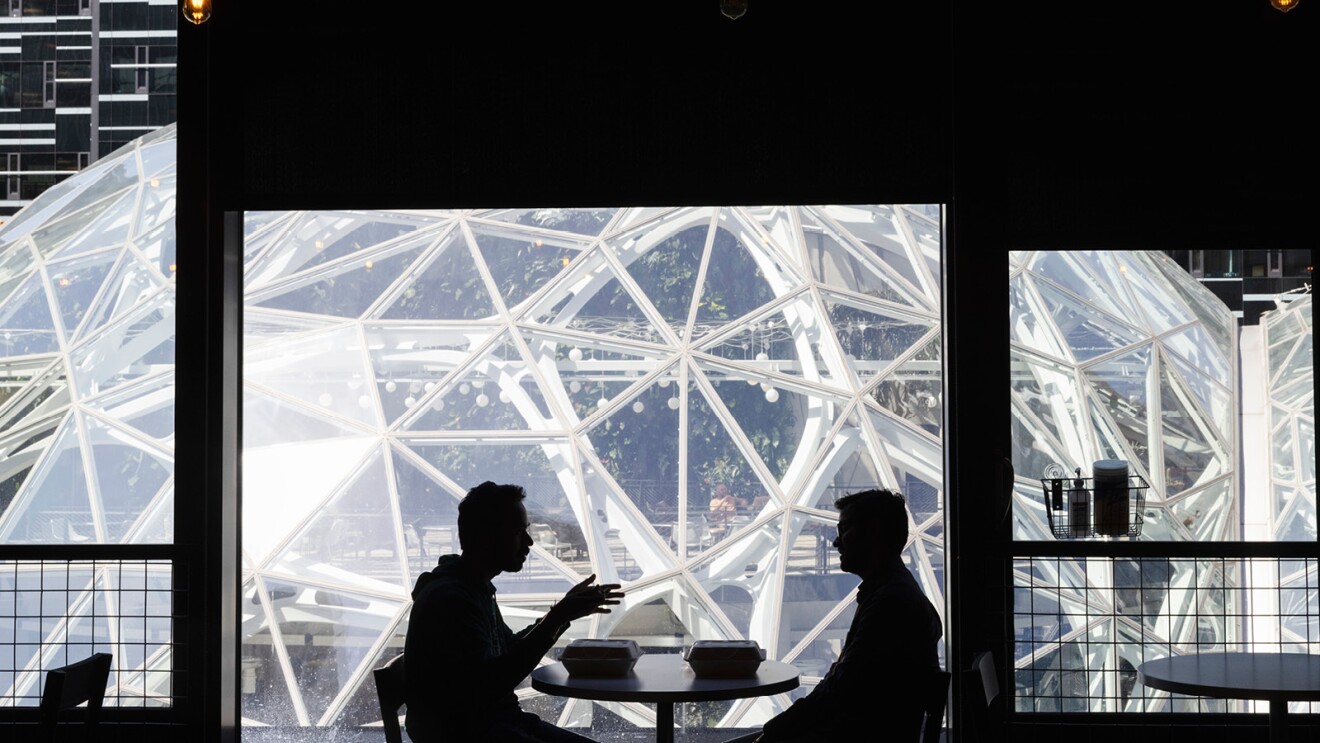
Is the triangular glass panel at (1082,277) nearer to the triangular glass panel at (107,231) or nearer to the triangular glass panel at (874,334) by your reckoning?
the triangular glass panel at (874,334)

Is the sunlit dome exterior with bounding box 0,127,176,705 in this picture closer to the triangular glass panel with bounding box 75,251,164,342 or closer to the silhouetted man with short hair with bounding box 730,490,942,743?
the triangular glass panel with bounding box 75,251,164,342

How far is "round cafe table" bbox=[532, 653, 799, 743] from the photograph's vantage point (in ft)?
10.6

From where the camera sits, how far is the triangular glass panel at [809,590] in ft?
26.6

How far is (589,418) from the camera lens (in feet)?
27.6

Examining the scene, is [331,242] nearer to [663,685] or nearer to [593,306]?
[593,306]

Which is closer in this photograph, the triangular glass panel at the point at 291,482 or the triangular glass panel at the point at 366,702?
the triangular glass panel at the point at 366,702

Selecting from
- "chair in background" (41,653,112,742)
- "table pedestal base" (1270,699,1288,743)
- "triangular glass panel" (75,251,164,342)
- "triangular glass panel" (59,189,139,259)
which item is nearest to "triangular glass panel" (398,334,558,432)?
"triangular glass panel" (59,189,139,259)

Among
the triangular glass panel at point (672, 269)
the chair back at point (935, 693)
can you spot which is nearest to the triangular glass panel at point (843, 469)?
the triangular glass panel at point (672, 269)

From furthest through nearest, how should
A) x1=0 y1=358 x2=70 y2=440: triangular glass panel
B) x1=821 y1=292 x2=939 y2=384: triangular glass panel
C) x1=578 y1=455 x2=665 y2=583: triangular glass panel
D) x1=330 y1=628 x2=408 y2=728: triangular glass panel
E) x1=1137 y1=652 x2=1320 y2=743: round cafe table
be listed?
1. x1=821 y1=292 x2=939 y2=384: triangular glass panel
2. x1=578 y1=455 x2=665 y2=583: triangular glass panel
3. x1=330 y1=628 x2=408 y2=728: triangular glass panel
4. x1=0 y1=358 x2=70 y2=440: triangular glass panel
5. x1=1137 y1=652 x2=1320 y2=743: round cafe table

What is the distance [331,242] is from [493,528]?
6.18 m

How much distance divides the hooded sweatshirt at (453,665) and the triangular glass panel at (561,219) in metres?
6.06

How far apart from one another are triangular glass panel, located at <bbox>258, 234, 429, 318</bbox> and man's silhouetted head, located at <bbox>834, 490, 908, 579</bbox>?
6052 millimetres

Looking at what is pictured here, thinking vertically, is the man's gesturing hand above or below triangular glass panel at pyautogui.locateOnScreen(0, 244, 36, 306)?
below

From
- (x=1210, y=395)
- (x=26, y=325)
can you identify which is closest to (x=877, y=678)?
(x=1210, y=395)
